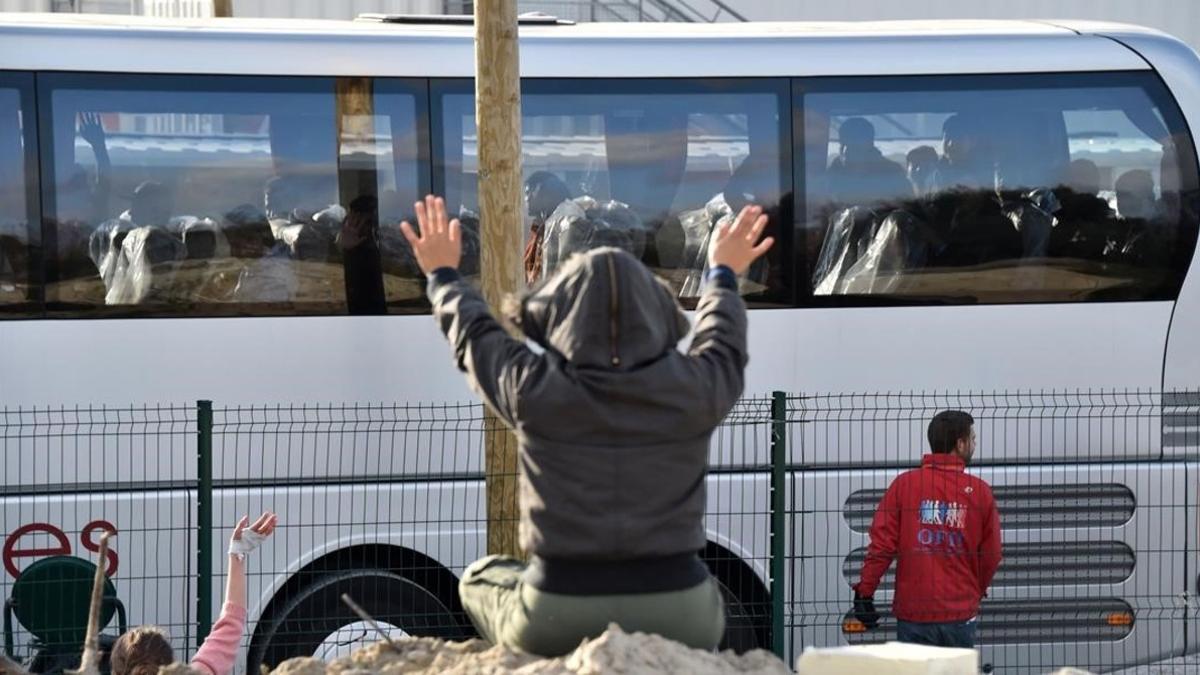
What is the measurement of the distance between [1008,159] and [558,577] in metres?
5.85

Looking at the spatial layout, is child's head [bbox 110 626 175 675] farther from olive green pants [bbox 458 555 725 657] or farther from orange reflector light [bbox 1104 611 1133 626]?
orange reflector light [bbox 1104 611 1133 626]

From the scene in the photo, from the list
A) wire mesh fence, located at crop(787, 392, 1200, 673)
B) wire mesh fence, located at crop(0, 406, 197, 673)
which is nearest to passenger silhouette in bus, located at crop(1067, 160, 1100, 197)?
wire mesh fence, located at crop(787, 392, 1200, 673)

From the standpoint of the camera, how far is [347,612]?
8.84 m

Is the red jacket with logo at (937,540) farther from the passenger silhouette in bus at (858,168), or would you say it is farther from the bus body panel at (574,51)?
the bus body panel at (574,51)

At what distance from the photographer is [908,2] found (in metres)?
29.8

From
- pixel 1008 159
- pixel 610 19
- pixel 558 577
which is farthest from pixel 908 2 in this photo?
pixel 558 577

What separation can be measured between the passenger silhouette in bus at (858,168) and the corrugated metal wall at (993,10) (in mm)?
19964

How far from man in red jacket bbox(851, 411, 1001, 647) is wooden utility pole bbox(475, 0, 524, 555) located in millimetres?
2189

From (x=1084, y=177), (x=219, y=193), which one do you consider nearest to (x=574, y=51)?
(x=219, y=193)

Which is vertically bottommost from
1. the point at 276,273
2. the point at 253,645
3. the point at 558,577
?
the point at 253,645

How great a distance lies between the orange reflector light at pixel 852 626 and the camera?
895 cm

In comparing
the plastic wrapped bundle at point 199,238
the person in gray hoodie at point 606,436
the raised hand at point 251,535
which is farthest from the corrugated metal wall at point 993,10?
the person in gray hoodie at point 606,436

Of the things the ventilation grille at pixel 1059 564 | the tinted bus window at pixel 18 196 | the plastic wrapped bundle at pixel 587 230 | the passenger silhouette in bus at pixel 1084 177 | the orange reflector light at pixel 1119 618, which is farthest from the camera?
the passenger silhouette in bus at pixel 1084 177

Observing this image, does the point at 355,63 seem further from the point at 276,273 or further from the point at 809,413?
the point at 809,413
